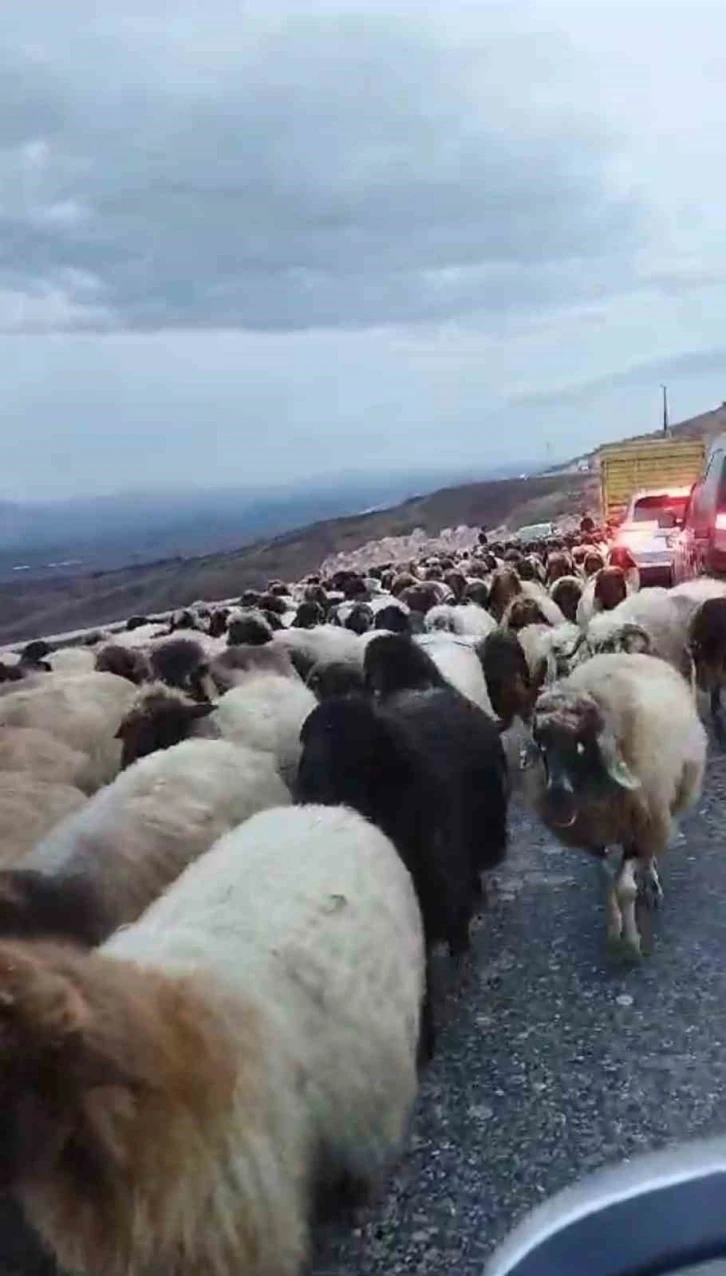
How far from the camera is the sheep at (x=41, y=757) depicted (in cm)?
780

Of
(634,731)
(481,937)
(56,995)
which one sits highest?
(56,995)

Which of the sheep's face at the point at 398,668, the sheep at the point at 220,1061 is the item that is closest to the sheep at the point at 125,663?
the sheep's face at the point at 398,668

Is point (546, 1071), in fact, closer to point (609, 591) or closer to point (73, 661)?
point (73, 661)

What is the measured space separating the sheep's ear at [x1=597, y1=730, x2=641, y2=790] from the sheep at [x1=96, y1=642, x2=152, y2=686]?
5.00 m

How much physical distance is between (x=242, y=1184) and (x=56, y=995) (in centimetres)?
76

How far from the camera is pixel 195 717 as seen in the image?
7.72 metres

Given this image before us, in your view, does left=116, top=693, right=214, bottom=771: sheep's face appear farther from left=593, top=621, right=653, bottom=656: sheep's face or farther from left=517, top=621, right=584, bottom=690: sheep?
left=517, top=621, right=584, bottom=690: sheep

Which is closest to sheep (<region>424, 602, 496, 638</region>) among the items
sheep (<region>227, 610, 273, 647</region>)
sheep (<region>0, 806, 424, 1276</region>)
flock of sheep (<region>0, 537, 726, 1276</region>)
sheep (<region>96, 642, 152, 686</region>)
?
flock of sheep (<region>0, 537, 726, 1276</region>)

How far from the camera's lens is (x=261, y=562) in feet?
240

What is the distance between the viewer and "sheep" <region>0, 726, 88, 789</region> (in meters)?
7.80

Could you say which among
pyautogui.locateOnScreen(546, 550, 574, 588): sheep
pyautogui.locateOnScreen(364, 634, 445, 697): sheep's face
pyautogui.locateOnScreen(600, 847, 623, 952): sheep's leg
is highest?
pyautogui.locateOnScreen(364, 634, 445, 697): sheep's face

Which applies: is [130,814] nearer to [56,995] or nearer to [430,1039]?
[430,1039]

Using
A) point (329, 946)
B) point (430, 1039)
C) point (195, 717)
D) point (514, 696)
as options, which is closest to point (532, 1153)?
point (430, 1039)

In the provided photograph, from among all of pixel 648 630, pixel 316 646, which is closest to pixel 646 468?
pixel 648 630
